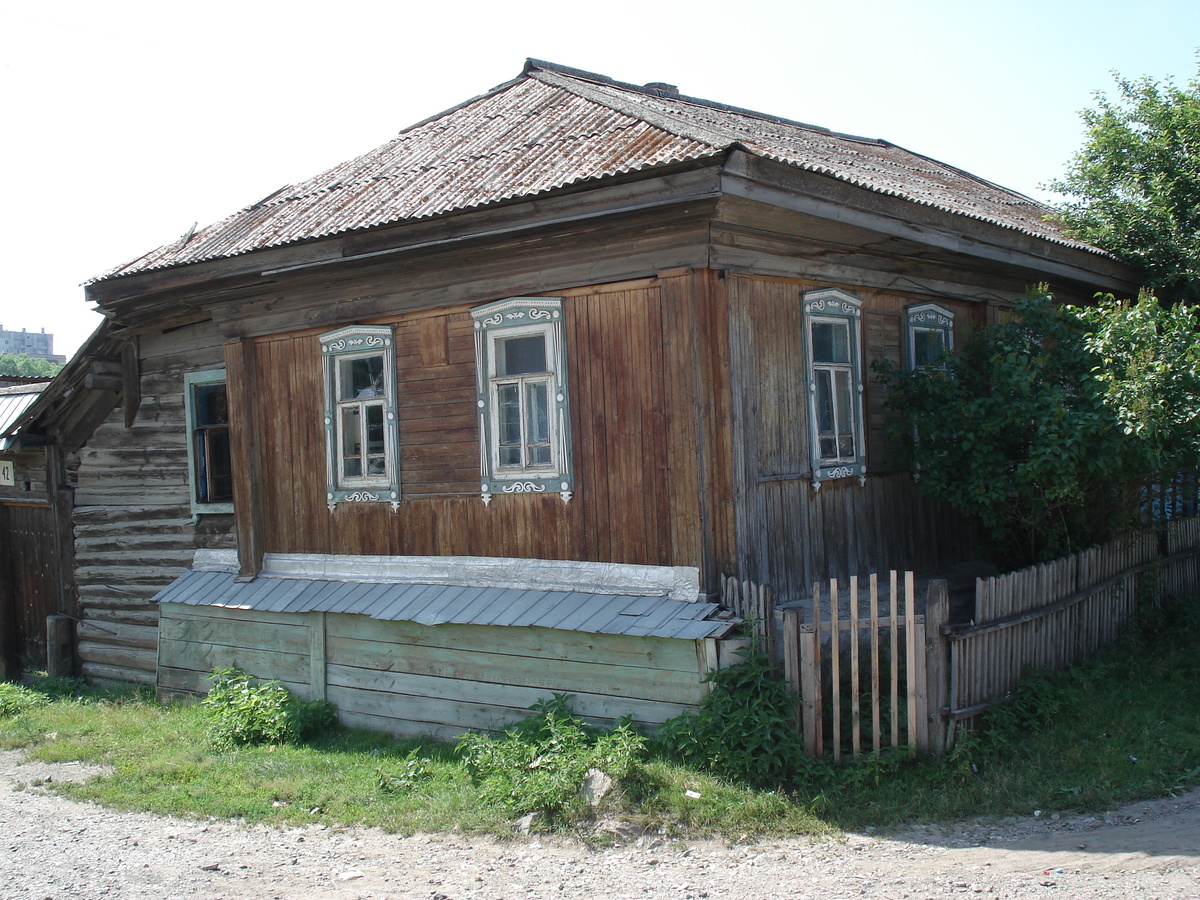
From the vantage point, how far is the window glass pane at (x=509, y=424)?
8.25 meters

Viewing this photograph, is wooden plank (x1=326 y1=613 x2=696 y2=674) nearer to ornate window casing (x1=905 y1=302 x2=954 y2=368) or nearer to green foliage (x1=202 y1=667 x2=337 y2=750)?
green foliage (x1=202 y1=667 x2=337 y2=750)

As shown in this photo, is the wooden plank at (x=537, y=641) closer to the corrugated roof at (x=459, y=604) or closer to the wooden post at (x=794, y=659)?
the corrugated roof at (x=459, y=604)

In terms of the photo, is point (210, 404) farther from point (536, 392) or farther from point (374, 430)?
point (536, 392)

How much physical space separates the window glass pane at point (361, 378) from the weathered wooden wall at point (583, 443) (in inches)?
11.7

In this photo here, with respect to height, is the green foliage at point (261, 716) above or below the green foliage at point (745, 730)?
below

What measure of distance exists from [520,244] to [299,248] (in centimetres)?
213

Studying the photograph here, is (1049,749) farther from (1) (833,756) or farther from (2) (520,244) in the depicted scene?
(2) (520,244)

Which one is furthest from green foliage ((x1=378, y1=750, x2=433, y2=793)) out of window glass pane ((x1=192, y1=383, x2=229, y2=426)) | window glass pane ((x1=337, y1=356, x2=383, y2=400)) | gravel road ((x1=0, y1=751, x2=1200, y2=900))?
window glass pane ((x1=192, y1=383, x2=229, y2=426))

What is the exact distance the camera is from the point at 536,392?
8.16 meters

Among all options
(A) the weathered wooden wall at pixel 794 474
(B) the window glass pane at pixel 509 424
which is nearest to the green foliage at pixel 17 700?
(B) the window glass pane at pixel 509 424

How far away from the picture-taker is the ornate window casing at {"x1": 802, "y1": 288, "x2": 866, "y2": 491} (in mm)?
8180

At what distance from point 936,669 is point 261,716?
5637mm

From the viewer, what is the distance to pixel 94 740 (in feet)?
30.0

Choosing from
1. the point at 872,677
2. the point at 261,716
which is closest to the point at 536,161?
the point at 872,677
